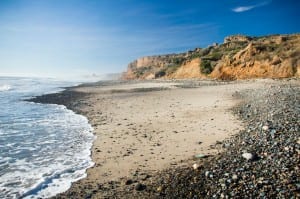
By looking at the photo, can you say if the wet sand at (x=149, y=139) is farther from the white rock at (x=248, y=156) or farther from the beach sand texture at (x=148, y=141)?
the white rock at (x=248, y=156)

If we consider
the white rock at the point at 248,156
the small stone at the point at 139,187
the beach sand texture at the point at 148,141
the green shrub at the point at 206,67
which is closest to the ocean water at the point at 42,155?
the beach sand texture at the point at 148,141

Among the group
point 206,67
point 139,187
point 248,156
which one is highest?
point 206,67

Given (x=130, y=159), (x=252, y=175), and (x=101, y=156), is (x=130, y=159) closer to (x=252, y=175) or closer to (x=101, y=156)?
(x=101, y=156)

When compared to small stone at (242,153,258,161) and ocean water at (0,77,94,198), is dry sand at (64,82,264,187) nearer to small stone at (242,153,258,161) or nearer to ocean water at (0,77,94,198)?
ocean water at (0,77,94,198)

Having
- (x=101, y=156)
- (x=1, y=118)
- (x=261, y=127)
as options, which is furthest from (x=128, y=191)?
(x=1, y=118)

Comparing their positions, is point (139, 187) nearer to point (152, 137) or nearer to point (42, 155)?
point (42, 155)

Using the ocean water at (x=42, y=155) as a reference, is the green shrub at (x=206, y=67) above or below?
above

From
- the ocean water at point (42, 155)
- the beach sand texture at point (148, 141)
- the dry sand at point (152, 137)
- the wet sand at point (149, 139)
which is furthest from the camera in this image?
the dry sand at point (152, 137)

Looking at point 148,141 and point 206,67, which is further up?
point 206,67

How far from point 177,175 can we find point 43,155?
442 centimetres

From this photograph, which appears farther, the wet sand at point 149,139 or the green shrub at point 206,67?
the green shrub at point 206,67

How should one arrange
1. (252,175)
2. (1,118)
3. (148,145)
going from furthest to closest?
(1,118) < (148,145) < (252,175)

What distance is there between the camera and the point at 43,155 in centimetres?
872

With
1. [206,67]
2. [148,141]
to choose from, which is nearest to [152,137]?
[148,141]
